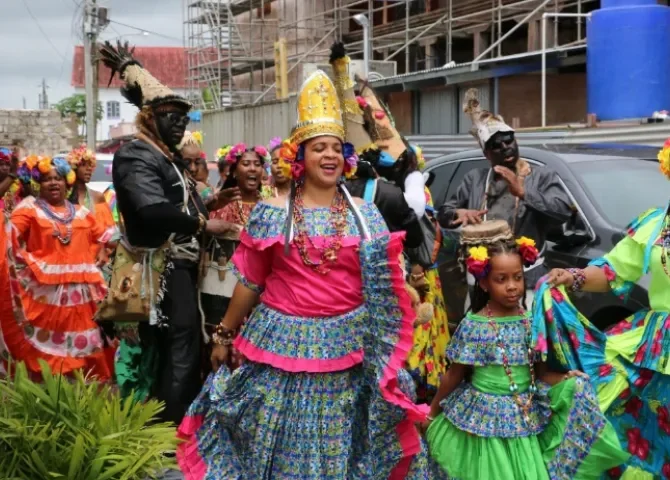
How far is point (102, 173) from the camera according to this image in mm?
14844

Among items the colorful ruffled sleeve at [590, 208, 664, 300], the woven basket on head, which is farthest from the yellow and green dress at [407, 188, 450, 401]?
the colorful ruffled sleeve at [590, 208, 664, 300]

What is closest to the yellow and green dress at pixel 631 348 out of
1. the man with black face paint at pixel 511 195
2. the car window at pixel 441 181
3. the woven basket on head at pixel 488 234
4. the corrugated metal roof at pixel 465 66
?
the woven basket on head at pixel 488 234

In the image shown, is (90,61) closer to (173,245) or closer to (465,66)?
(465,66)

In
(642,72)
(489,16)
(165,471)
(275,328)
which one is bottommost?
(165,471)

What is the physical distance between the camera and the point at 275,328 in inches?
165

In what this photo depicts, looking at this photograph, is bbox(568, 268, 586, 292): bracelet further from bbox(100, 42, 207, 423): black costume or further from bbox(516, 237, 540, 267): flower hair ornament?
bbox(100, 42, 207, 423): black costume

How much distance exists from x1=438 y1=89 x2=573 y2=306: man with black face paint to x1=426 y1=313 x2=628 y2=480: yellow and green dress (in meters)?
1.32

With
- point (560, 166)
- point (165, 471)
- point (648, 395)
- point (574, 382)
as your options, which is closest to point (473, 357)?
point (574, 382)

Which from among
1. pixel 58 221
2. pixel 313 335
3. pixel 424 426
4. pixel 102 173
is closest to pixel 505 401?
pixel 424 426

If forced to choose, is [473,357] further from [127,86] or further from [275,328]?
[127,86]

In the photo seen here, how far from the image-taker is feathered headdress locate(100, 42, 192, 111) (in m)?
5.71

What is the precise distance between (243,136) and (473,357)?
2472 cm

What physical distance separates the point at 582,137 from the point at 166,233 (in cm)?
808

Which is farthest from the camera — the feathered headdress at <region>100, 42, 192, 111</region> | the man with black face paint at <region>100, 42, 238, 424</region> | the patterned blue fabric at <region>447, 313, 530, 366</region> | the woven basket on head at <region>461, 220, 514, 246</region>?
the feathered headdress at <region>100, 42, 192, 111</region>
